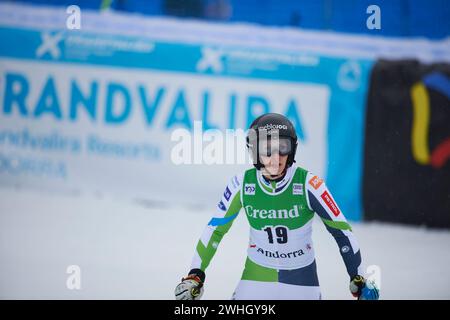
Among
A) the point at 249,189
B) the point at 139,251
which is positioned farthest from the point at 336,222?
the point at 139,251

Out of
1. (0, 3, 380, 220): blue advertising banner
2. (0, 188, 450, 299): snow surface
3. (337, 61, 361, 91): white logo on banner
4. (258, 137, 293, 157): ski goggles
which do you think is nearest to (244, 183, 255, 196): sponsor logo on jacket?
(258, 137, 293, 157): ski goggles

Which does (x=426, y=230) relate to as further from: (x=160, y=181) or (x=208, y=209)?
(x=160, y=181)

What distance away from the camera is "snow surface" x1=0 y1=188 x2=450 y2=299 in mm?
4676

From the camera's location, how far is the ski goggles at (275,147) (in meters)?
3.42

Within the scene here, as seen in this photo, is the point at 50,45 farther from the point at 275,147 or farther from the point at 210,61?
the point at 275,147

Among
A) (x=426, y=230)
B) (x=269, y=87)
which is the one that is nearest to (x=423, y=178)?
(x=426, y=230)

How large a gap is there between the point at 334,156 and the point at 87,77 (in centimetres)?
282

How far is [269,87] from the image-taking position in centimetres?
723

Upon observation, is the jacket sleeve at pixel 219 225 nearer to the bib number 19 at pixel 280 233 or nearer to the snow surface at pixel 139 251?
the bib number 19 at pixel 280 233

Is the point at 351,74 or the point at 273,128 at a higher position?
the point at 351,74

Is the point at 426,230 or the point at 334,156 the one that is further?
the point at 334,156

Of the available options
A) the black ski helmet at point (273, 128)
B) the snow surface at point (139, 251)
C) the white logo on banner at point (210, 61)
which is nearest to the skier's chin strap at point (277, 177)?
the black ski helmet at point (273, 128)

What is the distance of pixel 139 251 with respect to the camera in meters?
A: 5.80

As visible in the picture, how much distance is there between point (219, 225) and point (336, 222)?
612mm
